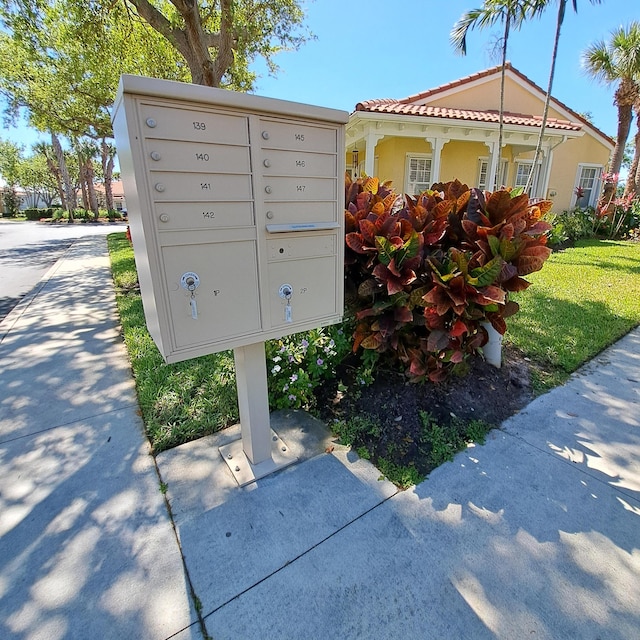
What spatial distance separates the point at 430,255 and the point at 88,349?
371cm

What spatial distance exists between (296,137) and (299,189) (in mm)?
229

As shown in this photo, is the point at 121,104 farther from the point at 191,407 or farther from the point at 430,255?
the point at 191,407

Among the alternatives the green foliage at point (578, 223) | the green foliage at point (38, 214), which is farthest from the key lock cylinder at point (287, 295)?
the green foliage at point (38, 214)

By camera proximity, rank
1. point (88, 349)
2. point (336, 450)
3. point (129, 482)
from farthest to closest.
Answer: point (88, 349)
point (336, 450)
point (129, 482)

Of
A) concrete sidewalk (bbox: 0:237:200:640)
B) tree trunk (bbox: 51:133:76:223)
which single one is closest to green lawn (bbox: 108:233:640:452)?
concrete sidewalk (bbox: 0:237:200:640)

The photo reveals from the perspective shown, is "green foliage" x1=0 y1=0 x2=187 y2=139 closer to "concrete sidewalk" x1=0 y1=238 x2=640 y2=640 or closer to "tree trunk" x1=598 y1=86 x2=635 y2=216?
"concrete sidewalk" x1=0 y1=238 x2=640 y2=640

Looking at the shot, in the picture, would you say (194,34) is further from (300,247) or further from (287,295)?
(287,295)

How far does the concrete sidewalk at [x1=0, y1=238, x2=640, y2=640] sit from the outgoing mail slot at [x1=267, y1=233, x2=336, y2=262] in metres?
1.27

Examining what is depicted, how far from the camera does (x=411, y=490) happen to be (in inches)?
80.4

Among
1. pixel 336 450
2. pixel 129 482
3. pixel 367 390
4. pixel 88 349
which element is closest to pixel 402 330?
pixel 367 390

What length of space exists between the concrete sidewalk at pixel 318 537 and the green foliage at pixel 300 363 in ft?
0.52

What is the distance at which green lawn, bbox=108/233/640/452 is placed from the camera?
2.73 metres

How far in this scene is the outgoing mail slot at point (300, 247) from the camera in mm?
1806

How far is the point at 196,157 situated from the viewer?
1483 mm
